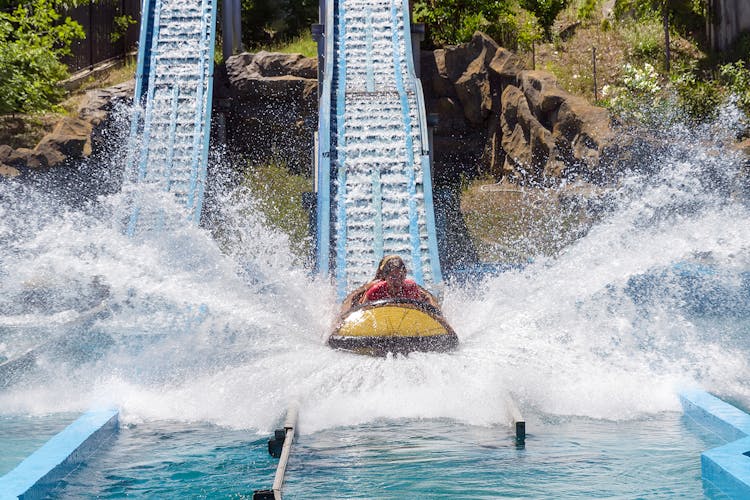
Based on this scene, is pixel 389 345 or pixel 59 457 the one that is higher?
pixel 389 345

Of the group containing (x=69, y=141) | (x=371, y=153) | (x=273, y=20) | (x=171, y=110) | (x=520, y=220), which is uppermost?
(x=273, y=20)

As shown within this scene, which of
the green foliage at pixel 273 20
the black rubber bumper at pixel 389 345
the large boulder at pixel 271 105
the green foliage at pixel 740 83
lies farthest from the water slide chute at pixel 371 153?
the green foliage at pixel 273 20

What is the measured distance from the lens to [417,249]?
367 inches

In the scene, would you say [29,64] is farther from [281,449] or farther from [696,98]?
[281,449]

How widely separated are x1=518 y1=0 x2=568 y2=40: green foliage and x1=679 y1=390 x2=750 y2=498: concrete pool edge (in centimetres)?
1177

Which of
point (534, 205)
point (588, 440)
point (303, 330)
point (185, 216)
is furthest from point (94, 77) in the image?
point (588, 440)

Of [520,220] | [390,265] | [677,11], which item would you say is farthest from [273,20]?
[390,265]

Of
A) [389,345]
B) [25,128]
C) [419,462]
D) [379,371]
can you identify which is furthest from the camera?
[25,128]

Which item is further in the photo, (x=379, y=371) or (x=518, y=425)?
(x=379, y=371)

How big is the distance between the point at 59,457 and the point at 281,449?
99cm

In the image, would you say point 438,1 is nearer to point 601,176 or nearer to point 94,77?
point 601,176

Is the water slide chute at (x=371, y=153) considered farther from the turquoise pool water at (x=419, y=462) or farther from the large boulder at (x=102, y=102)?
the turquoise pool water at (x=419, y=462)

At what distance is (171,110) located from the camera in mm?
12438

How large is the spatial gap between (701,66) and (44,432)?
12390 mm
